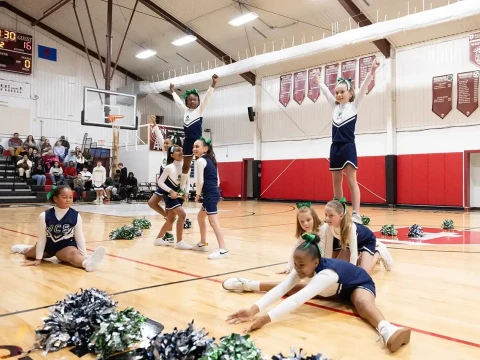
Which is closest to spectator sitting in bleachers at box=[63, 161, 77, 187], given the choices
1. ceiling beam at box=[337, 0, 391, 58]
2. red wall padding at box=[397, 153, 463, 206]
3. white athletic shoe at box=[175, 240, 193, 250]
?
ceiling beam at box=[337, 0, 391, 58]

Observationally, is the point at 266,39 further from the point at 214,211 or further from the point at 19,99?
the point at 214,211

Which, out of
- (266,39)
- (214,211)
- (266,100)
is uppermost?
(266,39)

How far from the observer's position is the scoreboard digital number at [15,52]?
18734mm

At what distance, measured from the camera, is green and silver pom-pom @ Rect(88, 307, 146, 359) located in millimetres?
2078

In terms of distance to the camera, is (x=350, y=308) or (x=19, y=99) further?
(x=19, y=99)

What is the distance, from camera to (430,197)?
46.5ft

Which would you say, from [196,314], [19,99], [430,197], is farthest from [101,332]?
[19,99]

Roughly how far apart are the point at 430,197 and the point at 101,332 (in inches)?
549

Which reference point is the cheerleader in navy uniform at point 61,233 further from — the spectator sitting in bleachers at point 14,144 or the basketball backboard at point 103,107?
the spectator sitting in bleachers at point 14,144

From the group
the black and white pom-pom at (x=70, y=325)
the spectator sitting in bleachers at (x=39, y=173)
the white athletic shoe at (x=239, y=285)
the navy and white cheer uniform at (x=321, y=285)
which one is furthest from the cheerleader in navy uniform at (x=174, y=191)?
the spectator sitting in bleachers at (x=39, y=173)

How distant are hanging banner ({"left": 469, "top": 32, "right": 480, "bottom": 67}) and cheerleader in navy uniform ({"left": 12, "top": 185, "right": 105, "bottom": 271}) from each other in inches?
510

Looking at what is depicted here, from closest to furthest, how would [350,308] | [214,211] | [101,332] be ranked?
[101,332]
[350,308]
[214,211]

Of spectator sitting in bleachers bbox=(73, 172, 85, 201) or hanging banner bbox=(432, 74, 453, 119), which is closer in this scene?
hanging banner bbox=(432, 74, 453, 119)

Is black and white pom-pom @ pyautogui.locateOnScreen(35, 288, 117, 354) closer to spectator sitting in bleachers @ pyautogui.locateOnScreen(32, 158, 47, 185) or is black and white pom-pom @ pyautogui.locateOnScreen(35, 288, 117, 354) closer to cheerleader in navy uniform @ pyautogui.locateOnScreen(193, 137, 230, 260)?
cheerleader in navy uniform @ pyautogui.locateOnScreen(193, 137, 230, 260)
